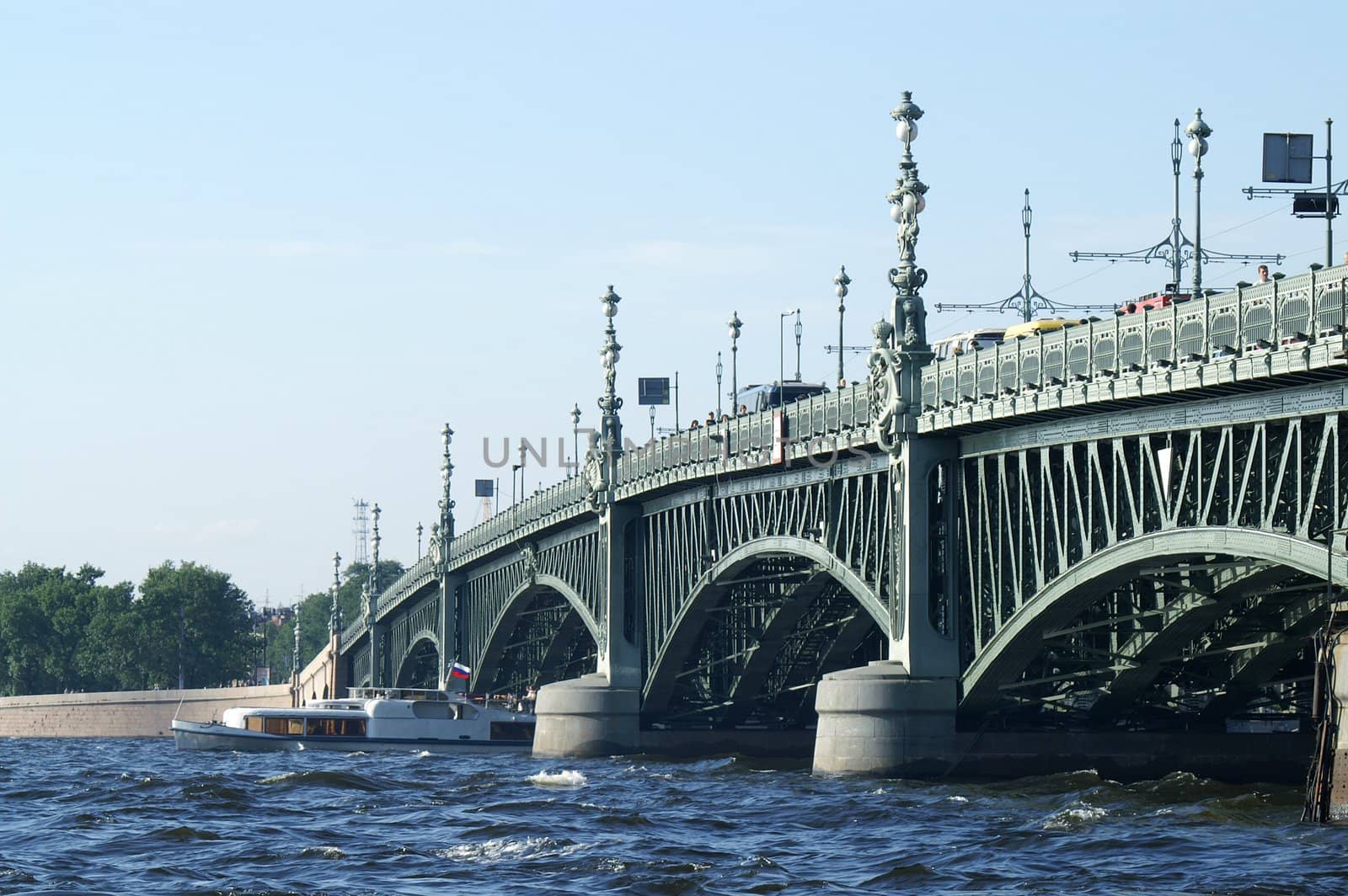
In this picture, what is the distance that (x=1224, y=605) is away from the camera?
138 feet

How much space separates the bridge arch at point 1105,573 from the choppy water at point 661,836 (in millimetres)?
2482

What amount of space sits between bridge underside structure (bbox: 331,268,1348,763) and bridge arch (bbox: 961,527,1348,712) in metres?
0.06

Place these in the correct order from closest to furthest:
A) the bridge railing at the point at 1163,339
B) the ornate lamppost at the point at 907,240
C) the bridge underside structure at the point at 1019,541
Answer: the bridge railing at the point at 1163,339 → the bridge underside structure at the point at 1019,541 → the ornate lamppost at the point at 907,240

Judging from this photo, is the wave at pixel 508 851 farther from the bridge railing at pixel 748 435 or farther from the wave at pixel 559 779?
the bridge railing at pixel 748 435

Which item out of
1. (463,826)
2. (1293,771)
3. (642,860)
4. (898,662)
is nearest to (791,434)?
(898,662)

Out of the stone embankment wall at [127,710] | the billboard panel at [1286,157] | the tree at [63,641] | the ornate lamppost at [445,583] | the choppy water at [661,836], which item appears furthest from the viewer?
the tree at [63,641]

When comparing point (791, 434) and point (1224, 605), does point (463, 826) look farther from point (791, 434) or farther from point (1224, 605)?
point (791, 434)

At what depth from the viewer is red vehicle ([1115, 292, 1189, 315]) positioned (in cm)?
4147

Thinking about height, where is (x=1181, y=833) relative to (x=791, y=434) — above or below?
below

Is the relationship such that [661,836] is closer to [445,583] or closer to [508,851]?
[508,851]

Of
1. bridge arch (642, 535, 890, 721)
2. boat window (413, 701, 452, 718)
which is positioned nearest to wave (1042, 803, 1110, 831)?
bridge arch (642, 535, 890, 721)

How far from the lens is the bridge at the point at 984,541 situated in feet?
121

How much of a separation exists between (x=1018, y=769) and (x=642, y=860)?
60.7 feet

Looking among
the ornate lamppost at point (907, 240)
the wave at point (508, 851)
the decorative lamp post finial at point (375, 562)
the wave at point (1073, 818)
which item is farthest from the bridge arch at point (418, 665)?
the wave at point (508, 851)
